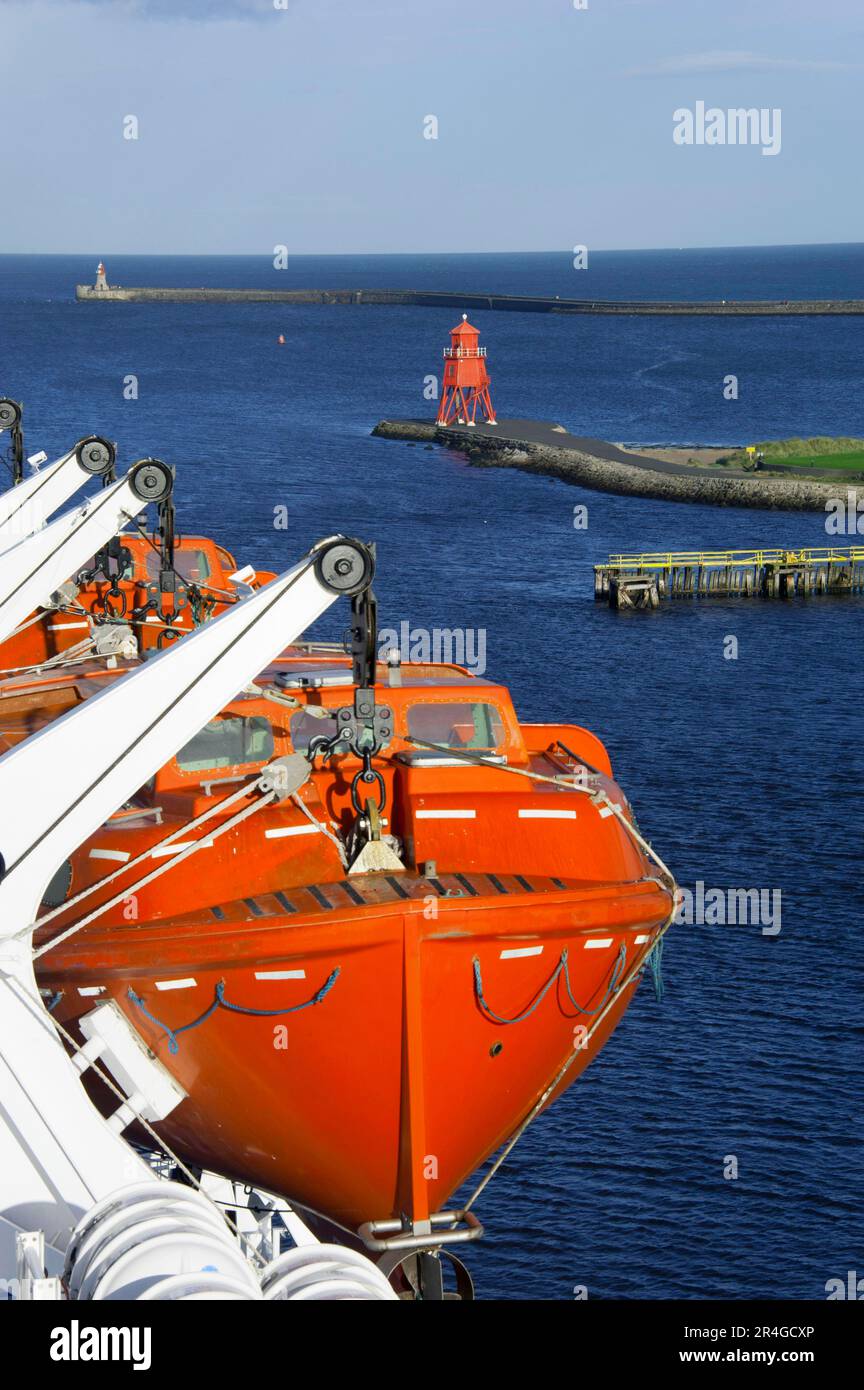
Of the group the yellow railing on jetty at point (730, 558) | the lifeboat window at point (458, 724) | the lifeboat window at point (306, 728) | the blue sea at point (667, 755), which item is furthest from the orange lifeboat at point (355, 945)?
the yellow railing on jetty at point (730, 558)

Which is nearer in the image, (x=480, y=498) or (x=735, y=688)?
(x=735, y=688)

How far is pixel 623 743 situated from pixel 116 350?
14525cm

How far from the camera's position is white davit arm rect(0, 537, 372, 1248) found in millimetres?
13383

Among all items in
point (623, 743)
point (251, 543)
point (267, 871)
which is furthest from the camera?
point (251, 543)

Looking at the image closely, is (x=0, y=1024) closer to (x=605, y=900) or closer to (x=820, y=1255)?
(x=605, y=900)

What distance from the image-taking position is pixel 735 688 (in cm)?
5359

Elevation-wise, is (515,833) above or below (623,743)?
above

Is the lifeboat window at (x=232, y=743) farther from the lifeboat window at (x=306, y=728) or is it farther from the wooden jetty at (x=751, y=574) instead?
the wooden jetty at (x=751, y=574)

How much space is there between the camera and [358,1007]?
15711mm

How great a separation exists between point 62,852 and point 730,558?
6245 centimetres

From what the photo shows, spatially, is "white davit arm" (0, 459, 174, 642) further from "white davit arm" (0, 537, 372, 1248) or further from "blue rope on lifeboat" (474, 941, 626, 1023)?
"blue rope on lifeboat" (474, 941, 626, 1023)
